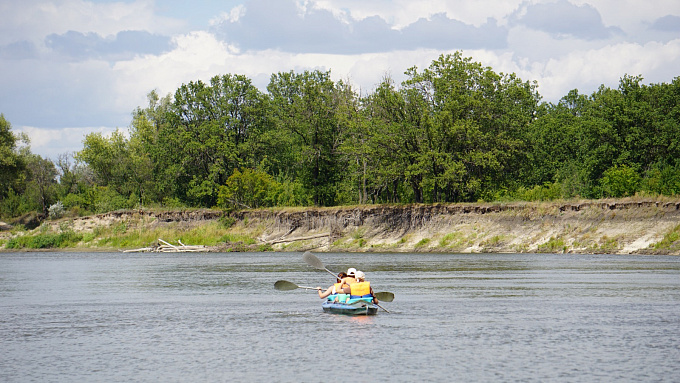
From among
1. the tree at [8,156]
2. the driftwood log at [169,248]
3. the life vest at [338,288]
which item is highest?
the tree at [8,156]

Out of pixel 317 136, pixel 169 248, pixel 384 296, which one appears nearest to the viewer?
pixel 384 296

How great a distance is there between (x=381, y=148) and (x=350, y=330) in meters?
57.6

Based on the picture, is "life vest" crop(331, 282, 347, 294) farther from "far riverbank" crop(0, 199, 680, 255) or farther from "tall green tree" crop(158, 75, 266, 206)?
"tall green tree" crop(158, 75, 266, 206)

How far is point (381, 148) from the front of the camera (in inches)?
3332

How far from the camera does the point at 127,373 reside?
827 inches

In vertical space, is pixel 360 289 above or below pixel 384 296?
above

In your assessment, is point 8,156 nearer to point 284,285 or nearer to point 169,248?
point 169,248

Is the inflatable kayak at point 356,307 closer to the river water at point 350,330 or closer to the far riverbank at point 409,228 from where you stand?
the river water at point 350,330

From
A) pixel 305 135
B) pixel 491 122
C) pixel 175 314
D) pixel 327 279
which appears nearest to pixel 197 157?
pixel 305 135

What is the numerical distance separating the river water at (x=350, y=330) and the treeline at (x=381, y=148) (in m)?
35.3

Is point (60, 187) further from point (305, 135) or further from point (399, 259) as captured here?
point (399, 259)

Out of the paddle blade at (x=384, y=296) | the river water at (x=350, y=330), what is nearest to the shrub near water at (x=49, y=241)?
the river water at (x=350, y=330)

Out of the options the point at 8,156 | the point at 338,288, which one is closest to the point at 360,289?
the point at 338,288

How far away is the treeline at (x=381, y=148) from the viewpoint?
82.8m
